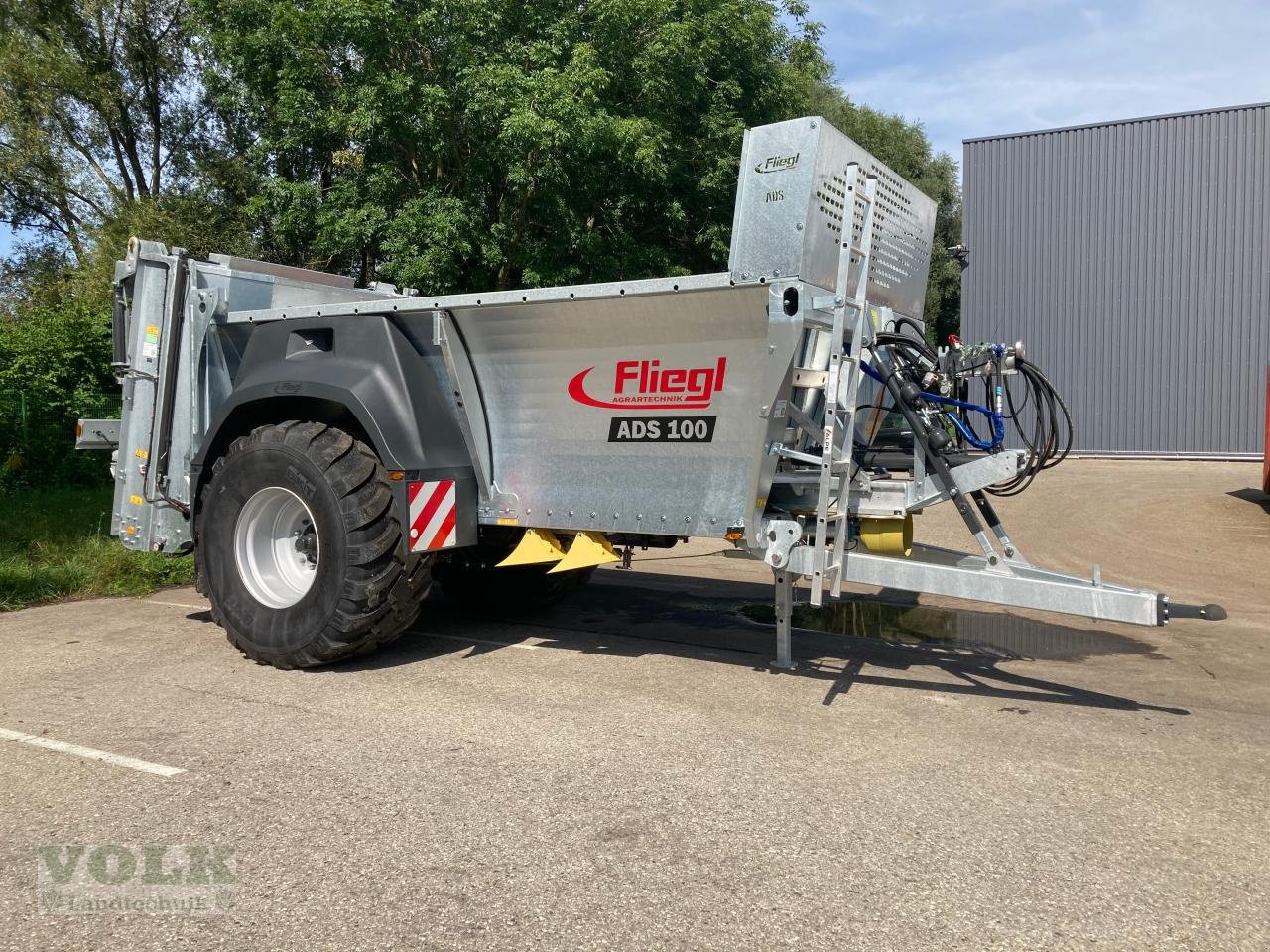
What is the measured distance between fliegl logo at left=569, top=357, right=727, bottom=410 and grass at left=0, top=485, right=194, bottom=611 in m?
4.37

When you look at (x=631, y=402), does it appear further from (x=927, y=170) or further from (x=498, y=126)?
(x=927, y=170)

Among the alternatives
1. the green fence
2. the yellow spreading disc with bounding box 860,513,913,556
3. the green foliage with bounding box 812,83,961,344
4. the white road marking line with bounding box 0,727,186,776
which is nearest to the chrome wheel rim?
the white road marking line with bounding box 0,727,186,776

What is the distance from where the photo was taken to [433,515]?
5430 mm

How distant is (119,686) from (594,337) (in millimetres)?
3103

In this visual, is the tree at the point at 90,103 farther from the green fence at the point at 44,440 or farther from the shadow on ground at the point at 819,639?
the shadow on ground at the point at 819,639

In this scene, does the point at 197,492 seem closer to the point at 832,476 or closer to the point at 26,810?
the point at 26,810

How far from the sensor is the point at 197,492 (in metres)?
6.11

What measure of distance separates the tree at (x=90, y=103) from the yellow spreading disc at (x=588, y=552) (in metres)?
18.4

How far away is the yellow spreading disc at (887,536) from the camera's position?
526cm

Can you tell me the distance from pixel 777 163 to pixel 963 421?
1.68 m

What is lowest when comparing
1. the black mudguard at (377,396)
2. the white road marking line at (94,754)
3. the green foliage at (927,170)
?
the white road marking line at (94,754)

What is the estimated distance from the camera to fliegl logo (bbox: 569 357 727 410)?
16.1ft

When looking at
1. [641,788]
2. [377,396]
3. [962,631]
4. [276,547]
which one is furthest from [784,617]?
[276,547]

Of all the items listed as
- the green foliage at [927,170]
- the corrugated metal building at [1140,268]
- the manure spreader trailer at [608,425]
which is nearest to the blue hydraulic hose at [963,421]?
the manure spreader trailer at [608,425]
